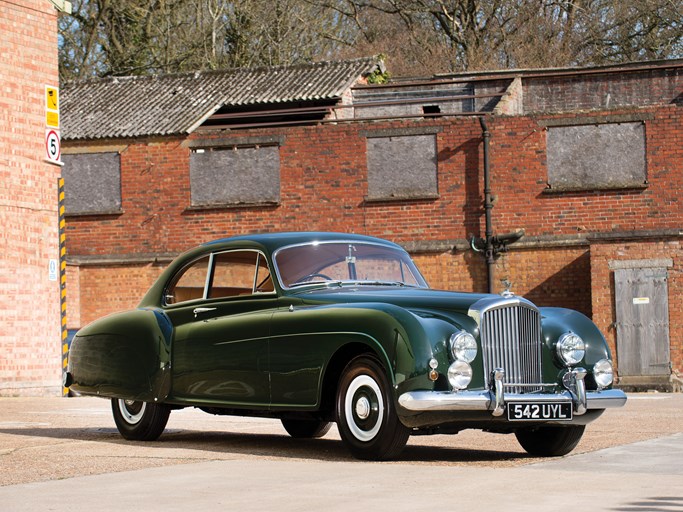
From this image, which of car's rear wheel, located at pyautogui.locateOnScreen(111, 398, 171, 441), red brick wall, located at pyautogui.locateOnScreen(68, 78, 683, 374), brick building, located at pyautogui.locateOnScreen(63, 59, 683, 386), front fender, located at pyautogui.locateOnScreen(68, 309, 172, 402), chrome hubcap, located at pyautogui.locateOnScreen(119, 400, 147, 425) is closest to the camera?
front fender, located at pyautogui.locateOnScreen(68, 309, 172, 402)

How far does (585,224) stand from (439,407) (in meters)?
21.0

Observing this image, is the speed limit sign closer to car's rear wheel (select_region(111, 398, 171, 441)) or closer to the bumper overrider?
car's rear wheel (select_region(111, 398, 171, 441))

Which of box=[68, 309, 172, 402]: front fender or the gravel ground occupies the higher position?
box=[68, 309, 172, 402]: front fender

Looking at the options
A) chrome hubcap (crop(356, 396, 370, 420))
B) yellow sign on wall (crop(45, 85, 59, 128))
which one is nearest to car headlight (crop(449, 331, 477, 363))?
chrome hubcap (crop(356, 396, 370, 420))

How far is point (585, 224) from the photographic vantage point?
28.7 meters

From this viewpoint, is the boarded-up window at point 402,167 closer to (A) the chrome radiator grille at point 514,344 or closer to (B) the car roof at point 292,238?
(B) the car roof at point 292,238

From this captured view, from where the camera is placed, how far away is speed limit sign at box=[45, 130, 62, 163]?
2161cm

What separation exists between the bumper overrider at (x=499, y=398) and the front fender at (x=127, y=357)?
287cm

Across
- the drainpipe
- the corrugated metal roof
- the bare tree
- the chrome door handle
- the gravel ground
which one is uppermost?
the bare tree

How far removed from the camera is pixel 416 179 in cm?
2995

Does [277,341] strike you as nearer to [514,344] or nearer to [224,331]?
[224,331]

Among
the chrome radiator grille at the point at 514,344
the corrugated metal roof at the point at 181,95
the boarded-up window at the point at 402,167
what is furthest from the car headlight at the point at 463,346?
the corrugated metal roof at the point at 181,95

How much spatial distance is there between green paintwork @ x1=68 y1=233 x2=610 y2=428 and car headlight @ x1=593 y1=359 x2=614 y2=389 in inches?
2.3

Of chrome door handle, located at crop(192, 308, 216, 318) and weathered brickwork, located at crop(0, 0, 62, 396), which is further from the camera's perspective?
weathered brickwork, located at crop(0, 0, 62, 396)
